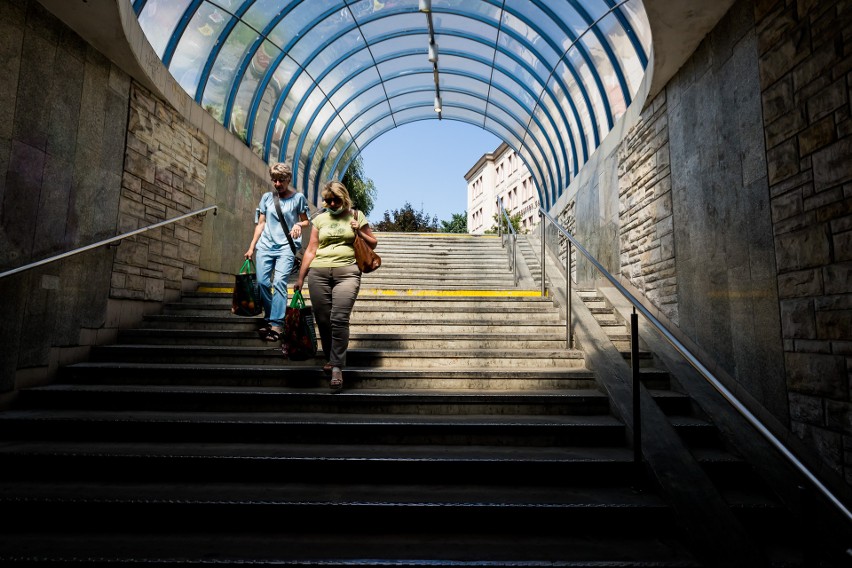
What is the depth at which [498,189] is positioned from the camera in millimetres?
41000

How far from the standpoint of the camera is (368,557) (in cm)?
205

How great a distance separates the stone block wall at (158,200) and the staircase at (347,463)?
1.17 metres

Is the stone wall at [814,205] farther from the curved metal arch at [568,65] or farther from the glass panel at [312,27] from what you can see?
the glass panel at [312,27]

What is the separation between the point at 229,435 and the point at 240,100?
6912 mm

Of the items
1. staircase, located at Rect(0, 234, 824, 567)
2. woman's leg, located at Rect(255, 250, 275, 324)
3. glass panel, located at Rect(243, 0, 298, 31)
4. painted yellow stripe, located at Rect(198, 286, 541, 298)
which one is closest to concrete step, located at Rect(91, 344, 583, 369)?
staircase, located at Rect(0, 234, 824, 567)

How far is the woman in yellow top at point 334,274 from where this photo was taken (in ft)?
11.5

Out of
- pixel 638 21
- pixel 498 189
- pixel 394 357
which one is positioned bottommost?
pixel 394 357

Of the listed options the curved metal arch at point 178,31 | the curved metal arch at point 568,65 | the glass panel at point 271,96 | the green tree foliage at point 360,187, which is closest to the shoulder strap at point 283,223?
the curved metal arch at point 178,31

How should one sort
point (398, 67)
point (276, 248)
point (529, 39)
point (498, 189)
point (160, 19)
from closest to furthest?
1. point (276, 248)
2. point (160, 19)
3. point (529, 39)
4. point (398, 67)
5. point (498, 189)

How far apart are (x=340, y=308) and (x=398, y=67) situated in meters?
10.2

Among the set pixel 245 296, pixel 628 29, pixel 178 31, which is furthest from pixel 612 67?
pixel 245 296

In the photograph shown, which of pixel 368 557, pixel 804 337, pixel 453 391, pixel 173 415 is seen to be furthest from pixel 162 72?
pixel 804 337

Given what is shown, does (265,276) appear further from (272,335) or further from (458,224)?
(458,224)

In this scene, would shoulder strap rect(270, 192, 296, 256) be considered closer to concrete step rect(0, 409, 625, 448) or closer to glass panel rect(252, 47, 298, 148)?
concrete step rect(0, 409, 625, 448)
